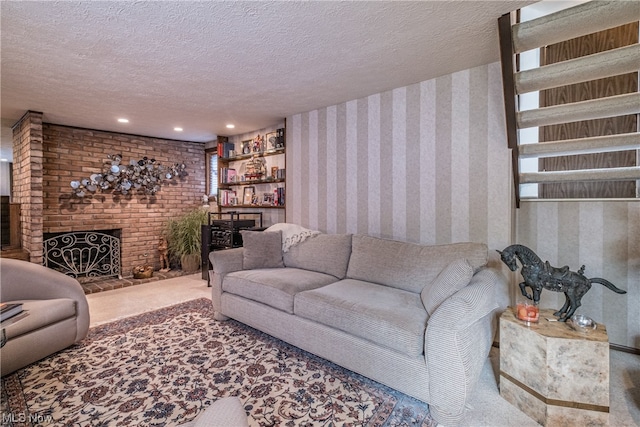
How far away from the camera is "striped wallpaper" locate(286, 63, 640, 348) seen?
2408 mm

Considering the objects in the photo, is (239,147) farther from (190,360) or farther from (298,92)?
(190,360)

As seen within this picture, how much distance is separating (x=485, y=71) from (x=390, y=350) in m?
2.30

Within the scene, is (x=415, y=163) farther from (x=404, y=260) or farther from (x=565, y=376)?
(x=565, y=376)

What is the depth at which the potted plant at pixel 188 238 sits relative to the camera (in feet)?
16.5

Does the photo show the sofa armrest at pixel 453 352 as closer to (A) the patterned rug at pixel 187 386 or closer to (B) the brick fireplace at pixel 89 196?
(A) the patterned rug at pixel 187 386

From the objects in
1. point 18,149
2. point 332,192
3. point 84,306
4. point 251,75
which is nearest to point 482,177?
point 332,192

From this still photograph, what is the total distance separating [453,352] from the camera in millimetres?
1579

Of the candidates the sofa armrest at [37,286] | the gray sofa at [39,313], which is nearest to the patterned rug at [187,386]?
the gray sofa at [39,313]

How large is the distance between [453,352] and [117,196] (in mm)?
5166

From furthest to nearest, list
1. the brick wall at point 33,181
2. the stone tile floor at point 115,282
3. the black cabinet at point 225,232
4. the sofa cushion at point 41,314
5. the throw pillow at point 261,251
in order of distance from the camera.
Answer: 1. the black cabinet at point 225,232
2. the stone tile floor at point 115,282
3. the brick wall at point 33,181
4. the throw pillow at point 261,251
5. the sofa cushion at point 41,314

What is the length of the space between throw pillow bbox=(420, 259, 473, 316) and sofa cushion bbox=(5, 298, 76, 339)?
8.83ft

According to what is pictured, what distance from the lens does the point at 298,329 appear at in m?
2.33

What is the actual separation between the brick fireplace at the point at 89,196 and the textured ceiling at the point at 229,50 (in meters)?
0.77

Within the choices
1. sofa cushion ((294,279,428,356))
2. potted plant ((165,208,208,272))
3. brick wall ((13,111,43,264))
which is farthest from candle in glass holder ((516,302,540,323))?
brick wall ((13,111,43,264))
